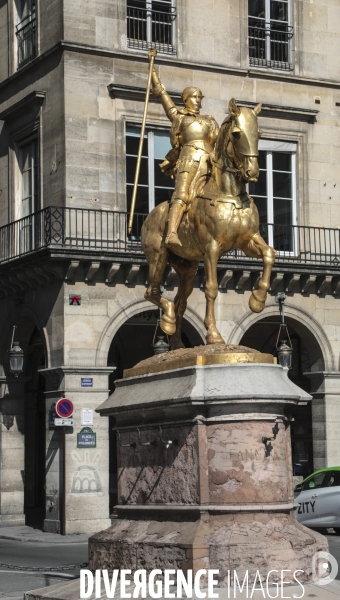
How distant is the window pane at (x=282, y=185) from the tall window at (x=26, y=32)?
656 centimetres

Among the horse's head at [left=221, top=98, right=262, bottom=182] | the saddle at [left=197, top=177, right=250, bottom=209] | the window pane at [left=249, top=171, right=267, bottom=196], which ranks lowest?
the saddle at [left=197, top=177, right=250, bottom=209]

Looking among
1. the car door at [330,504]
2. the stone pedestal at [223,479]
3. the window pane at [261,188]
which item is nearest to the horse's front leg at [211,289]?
the stone pedestal at [223,479]

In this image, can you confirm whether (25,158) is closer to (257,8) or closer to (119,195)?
(119,195)

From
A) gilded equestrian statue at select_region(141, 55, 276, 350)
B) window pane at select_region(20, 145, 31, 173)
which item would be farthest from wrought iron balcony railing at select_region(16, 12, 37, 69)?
gilded equestrian statue at select_region(141, 55, 276, 350)

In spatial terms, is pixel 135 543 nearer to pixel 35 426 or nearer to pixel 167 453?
pixel 167 453

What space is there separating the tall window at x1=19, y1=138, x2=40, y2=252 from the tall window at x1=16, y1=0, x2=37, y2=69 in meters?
2.23

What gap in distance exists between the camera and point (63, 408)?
25.0 m

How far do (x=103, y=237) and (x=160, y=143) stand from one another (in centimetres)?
278

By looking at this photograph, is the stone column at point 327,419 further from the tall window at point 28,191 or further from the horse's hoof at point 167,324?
the horse's hoof at point 167,324

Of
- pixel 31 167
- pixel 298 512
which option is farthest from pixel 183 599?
pixel 31 167

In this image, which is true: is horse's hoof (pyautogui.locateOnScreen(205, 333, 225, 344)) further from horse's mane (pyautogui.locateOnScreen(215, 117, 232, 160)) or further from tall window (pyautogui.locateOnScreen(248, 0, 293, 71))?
tall window (pyautogui.locateOnScreen(248, 0, 293, 71))

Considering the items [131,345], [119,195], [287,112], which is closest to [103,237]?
[119,195]

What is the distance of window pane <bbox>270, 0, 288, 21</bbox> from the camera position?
2931 cm

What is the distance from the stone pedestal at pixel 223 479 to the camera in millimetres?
10508
